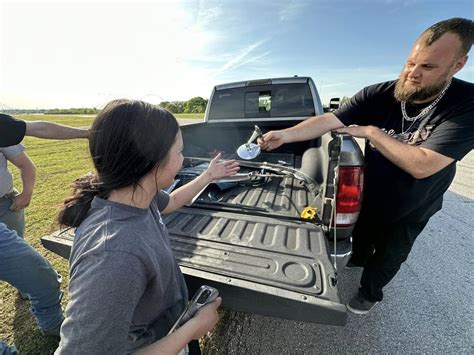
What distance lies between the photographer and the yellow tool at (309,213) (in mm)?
1927

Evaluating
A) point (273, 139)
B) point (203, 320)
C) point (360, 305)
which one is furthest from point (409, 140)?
point (203, 320)

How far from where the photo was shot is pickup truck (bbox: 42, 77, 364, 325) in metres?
1.32

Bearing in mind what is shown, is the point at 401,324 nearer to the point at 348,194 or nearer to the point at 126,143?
the point at 348,194

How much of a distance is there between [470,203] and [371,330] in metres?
4.15

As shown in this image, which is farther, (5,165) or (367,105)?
(367,105)

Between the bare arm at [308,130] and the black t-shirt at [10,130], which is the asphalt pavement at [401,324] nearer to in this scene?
the bare arm at [308,130]

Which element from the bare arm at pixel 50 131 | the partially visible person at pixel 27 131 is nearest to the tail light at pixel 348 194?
the partially visible person at pixel 27 131

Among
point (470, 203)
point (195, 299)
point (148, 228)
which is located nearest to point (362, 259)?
point (195, 299)

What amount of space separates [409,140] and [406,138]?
4cm

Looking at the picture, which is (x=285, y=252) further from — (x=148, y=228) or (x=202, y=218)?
(x=148, y=228)

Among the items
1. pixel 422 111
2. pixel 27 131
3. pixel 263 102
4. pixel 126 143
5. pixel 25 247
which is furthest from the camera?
pixel 263 102

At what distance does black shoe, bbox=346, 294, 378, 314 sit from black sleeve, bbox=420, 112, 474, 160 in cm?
147

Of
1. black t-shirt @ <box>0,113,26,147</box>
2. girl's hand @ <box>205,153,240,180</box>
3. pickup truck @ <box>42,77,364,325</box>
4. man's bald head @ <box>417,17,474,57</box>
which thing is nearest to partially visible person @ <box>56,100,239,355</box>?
pickup truck @ <box>42,77,364,325</box>

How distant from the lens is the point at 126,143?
33.6 inches
